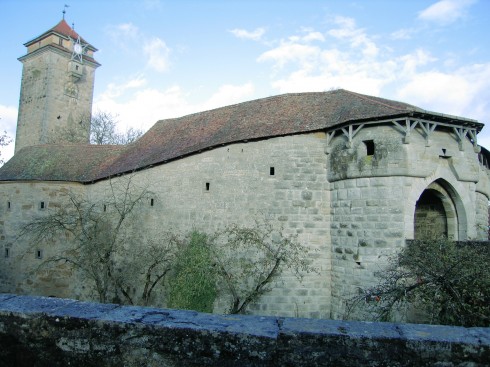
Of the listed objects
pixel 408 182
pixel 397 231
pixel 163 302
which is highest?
pixel 408 182

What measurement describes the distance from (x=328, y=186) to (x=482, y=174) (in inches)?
227

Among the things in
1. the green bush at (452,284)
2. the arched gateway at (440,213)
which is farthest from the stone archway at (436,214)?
the green bush at (452,284)

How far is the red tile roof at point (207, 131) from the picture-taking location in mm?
→ 11609

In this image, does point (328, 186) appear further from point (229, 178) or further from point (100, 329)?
point (100, 329)

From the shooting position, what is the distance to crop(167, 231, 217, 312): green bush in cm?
1115

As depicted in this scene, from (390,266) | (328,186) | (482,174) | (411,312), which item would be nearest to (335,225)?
(328,186)

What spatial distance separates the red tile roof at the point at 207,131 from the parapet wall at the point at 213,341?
28.8 ft

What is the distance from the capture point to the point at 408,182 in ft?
33.3

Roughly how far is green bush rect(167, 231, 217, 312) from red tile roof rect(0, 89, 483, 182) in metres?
3.65

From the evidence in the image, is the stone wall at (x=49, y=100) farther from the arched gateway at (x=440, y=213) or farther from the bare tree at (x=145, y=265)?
the arched gateway at (x=440, y=213)

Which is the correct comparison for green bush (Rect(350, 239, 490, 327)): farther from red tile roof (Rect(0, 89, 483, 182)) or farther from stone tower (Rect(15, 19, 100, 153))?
stone tower (Rect(15, 19, 100, 153))

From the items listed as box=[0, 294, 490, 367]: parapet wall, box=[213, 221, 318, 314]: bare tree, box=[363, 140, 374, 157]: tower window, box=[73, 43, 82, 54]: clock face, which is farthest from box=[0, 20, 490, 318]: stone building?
box=[73, 43, 82, 54]: clock face

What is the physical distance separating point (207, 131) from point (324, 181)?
4.95m

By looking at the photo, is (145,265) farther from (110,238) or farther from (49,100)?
(49,100)
